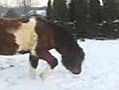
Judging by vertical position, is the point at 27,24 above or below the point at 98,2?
above

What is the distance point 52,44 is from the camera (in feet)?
24.3

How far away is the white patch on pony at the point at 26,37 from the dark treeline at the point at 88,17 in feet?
24.8

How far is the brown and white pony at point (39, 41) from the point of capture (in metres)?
7.23

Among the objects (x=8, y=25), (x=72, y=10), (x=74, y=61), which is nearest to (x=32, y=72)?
(x=74, y=61)

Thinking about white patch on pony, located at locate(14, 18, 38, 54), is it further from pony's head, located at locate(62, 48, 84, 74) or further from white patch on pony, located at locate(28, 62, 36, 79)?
pony's head, located at locate(62, 48, 84, 74)

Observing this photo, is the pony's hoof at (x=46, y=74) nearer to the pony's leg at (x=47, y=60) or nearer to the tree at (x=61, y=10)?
the pony's leg at (x=47, y=60)

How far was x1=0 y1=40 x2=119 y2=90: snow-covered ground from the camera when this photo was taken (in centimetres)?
672

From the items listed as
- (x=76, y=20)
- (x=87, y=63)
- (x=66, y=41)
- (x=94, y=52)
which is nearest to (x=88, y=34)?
(x=76, y=20)

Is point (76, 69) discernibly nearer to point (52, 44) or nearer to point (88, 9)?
point (52, 44)

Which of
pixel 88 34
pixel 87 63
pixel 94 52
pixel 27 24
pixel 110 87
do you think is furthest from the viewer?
pixel 88 34

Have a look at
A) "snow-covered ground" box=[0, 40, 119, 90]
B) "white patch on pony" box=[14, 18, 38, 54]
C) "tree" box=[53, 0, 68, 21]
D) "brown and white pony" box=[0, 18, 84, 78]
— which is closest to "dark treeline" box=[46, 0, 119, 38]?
"tree" box=[53, 0, 68, 21]

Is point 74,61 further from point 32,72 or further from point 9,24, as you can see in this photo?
point 9,24

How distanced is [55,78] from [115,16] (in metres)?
8.41

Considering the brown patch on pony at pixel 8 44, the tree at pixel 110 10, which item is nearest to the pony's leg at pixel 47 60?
the brown patch on pony at pixel 8 44
